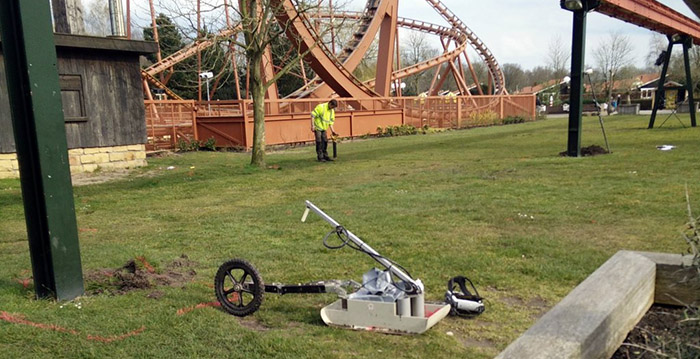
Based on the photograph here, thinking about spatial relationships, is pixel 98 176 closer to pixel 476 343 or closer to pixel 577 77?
pixel 577 77

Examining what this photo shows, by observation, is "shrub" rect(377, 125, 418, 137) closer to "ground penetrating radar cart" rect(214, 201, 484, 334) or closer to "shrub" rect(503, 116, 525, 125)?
"shrub" rect(503, 116, 525, 125)

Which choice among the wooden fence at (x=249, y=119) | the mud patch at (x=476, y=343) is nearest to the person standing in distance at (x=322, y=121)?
the wooden fence at (x=249, y=119)

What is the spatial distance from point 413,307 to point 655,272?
60.8 inches

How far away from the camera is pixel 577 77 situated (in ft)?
46.1

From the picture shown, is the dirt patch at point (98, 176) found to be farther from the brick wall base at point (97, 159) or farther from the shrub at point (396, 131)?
the shrub at point (396, 131)

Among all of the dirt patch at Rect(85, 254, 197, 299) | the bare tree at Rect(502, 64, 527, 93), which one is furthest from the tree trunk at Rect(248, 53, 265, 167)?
the bare tree at Rect(502, 64, 527, 93)

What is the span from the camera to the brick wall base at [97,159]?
14.4 meters

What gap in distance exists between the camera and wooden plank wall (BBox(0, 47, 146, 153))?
598 inches

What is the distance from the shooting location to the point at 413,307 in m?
3.83

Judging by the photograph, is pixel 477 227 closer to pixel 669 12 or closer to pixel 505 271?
pixel 505 271

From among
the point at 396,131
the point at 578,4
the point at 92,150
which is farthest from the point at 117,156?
the point at 396,131

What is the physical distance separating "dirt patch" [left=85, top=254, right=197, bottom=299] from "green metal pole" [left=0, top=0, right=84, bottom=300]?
0.29 meters

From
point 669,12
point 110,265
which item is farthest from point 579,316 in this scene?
point 669,12

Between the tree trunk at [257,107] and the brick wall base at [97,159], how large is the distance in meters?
4.25
